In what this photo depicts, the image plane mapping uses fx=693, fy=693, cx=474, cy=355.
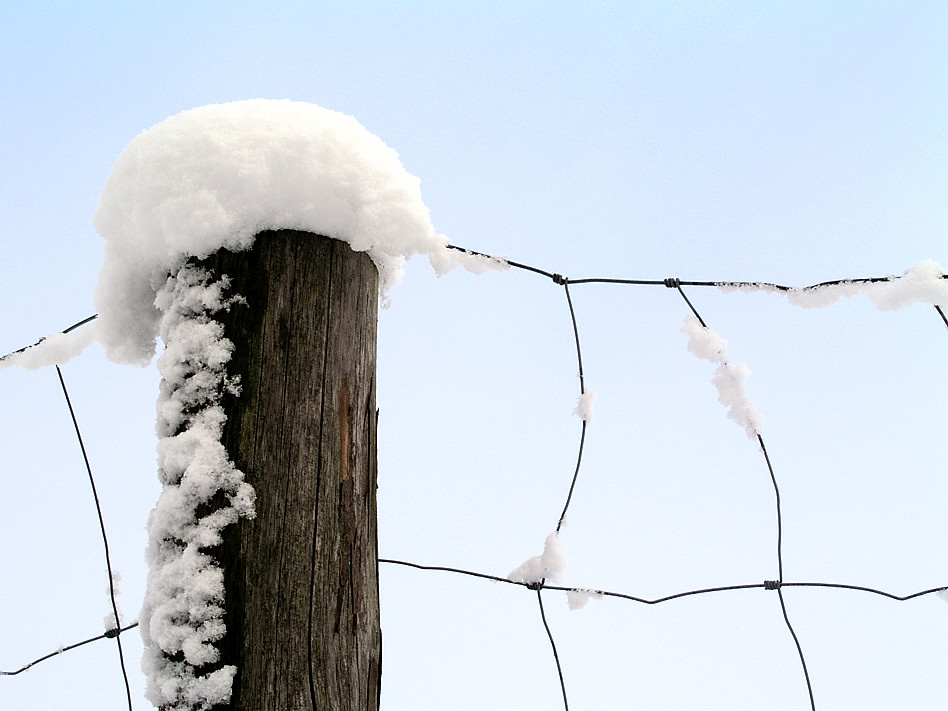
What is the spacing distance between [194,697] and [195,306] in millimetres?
566

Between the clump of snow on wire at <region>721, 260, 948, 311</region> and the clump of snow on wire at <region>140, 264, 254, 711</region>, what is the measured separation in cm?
100

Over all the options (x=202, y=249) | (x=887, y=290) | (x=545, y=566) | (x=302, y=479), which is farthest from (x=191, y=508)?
(x=887, y=290)

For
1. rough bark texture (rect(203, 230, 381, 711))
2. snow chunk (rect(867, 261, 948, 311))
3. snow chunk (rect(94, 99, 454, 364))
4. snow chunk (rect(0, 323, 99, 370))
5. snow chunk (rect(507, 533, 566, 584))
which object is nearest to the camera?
rough bark texture (rect(203, 230, 381, 711))

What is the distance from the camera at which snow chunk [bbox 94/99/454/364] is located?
108 centimetres

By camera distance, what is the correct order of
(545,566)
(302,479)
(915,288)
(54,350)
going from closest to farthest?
(302,479)
(915,288)
(545,566)
(54,350)

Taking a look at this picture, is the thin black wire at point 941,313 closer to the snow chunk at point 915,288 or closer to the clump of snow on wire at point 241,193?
the snow chunk at point 915,288

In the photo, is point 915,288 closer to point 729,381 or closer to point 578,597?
point 729,381

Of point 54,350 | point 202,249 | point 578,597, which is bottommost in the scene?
point 578,597

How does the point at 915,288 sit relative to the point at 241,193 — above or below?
below

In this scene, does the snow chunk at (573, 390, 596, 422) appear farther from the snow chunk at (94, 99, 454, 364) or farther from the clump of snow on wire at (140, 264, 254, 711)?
the clump of snow on wire at (140, 264, 254, 711)

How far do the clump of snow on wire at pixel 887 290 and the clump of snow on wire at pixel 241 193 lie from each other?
0.73 meters

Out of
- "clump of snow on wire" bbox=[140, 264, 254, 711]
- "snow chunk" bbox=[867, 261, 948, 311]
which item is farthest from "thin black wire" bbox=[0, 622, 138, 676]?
"snow chunk" bbox=[867, 261, 948, 311]

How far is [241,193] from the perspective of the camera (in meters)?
1.08

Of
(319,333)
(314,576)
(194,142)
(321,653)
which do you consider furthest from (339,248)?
Answer: (321,653)
